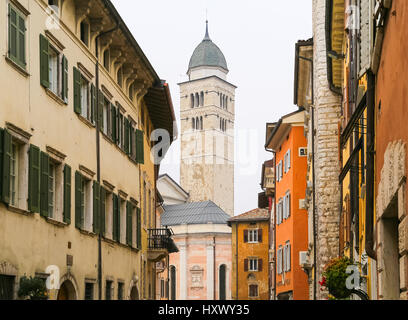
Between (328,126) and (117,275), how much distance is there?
26.1 ft

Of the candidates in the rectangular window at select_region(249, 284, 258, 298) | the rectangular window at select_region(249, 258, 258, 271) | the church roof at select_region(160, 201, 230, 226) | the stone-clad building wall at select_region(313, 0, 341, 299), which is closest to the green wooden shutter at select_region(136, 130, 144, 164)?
the stone-clad building wall at select_region(313, 0, 341, 299)

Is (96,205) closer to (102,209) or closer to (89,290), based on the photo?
(102,209)

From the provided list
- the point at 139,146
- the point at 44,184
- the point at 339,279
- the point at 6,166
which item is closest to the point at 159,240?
the point at 139,146

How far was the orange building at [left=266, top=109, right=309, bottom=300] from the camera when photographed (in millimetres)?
39844

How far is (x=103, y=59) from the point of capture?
23.7 metres

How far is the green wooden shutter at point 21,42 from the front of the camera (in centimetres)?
1530

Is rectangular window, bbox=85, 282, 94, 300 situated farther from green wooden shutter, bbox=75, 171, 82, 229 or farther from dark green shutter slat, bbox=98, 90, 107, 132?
dark green shutter slat, bbox=98, 90, 107, 132

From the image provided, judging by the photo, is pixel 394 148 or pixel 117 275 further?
pixel 117 275

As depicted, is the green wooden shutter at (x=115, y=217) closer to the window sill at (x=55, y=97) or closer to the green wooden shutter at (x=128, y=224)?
the green wooden shutter at (x=128, y=224)

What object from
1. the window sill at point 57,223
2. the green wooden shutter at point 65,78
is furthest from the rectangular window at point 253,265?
the green wooden shutter at point 65,78

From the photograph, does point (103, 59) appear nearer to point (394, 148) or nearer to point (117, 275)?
point (117, 275)

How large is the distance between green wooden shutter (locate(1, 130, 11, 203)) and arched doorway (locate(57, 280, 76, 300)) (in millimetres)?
5342

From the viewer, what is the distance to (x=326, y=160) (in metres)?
27.2
